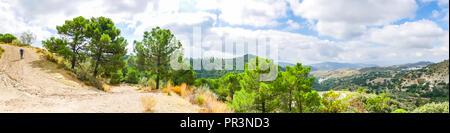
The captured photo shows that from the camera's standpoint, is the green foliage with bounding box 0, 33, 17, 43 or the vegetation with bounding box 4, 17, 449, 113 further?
the green foliage with bounding box 0, 33, 17, 43

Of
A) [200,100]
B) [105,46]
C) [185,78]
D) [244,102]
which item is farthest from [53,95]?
[185,78]

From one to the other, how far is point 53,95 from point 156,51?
7.44 m

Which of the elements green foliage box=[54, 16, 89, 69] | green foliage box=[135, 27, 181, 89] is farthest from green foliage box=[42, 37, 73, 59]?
green foliage box=[135, 27, 181, 89]

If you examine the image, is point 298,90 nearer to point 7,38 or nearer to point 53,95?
point 53,95

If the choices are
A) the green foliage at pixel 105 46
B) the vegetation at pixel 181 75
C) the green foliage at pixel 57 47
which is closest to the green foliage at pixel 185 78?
the vegetation at pixel 181 75

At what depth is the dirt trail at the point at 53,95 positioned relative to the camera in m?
5.75

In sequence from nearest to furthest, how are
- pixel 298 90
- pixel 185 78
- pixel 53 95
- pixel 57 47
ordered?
pixel 53 95
pixel 298 90
pixel 57 47
pixel 185 78

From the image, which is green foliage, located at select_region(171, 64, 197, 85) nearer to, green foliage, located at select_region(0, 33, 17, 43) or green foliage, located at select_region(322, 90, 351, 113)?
green foliage, located at select_region(322, 90, 351, 113)

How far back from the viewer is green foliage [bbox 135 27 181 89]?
605 inches

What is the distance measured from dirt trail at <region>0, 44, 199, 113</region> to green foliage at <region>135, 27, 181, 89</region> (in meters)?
3.21

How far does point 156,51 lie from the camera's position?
50.6 ft

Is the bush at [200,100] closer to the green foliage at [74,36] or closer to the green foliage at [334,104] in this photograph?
the green foliage at [334,104]

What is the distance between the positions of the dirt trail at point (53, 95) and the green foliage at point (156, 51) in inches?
127
